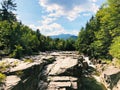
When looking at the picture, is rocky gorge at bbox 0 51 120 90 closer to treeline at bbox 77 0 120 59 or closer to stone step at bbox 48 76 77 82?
stone step at bbox 48 76 77 82

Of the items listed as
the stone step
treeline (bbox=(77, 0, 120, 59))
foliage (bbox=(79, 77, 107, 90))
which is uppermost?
treeline (bbox=(77, 0, 120, 59))

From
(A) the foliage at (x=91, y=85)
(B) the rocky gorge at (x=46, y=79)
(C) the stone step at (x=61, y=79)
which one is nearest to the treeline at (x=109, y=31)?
(A) the foliage at (x=91, y=85)

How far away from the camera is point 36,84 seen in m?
26.0

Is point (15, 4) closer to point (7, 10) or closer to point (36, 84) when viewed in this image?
point (7, 10)

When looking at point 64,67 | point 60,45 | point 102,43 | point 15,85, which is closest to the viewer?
Answer: point 15,85

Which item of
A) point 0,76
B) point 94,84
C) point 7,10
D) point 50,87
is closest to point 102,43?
point 94,84

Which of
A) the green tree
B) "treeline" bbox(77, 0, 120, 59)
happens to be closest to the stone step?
"treeline" bbox(77, 0, 120, 59)

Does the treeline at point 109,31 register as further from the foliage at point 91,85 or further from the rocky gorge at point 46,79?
the rocky gorge at point 46,79

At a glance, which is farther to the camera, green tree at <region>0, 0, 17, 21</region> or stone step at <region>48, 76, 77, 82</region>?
green tree at <region>0, 0, 17, 21</region>

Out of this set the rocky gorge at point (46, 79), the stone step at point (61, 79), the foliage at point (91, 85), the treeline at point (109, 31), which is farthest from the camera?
the treeline at point (109, 31)

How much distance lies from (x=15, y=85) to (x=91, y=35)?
149ft

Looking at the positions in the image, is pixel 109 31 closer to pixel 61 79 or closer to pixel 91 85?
pixel 91 85

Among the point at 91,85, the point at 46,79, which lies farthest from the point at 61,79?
the point at 91,85

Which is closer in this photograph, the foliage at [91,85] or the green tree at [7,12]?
the foliage at [91,85]
